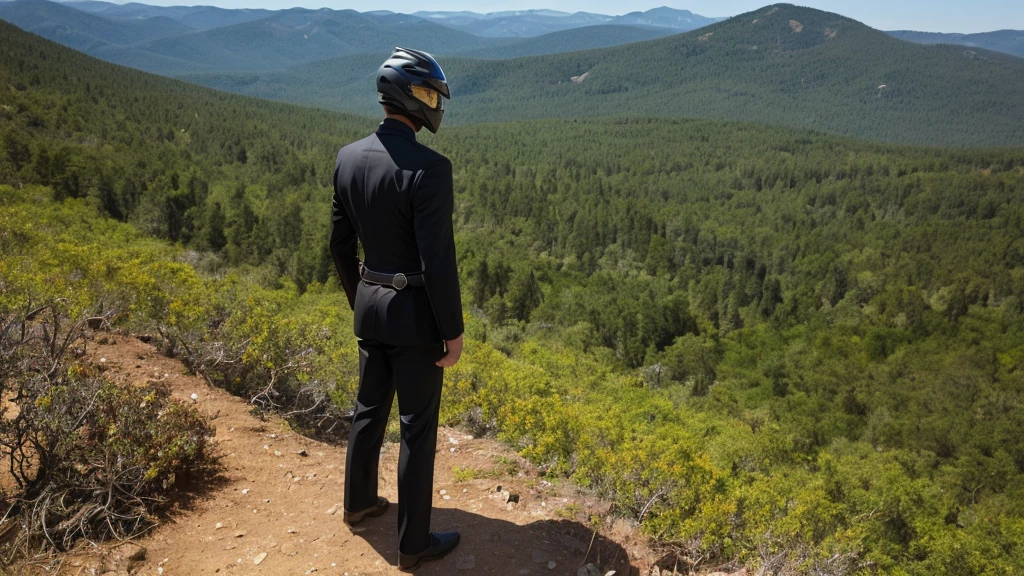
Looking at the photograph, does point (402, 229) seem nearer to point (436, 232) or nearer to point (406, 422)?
point (436, 232)

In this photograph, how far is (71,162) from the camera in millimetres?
44312

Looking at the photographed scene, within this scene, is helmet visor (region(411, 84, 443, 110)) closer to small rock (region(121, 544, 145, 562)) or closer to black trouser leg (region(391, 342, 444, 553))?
black trouser leg (region(391, 342, 444, 553))

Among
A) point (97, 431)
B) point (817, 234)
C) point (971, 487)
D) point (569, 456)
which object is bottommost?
point (971, 487)

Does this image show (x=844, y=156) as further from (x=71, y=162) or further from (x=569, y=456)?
(x=569, y=456)

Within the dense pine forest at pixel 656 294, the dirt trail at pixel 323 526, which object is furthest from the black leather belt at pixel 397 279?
the dense pine forest at pixel 656 294

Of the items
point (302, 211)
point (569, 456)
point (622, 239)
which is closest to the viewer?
point (569, 456)

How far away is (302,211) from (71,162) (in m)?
22.2

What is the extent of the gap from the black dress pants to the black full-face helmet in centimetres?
131

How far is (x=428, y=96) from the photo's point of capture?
3.19m

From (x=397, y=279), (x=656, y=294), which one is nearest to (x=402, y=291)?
(x=397, y=279)

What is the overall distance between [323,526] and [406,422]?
117 centimetres

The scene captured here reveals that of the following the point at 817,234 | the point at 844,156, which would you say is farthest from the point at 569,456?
the point at 844,156

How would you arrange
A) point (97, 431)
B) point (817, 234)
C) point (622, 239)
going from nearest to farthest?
point (97, 431) < point (622, 239) < point (817, 234)

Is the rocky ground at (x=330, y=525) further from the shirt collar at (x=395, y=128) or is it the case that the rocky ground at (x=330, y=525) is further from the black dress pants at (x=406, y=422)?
the shirt collar at (x=395, y=128)
